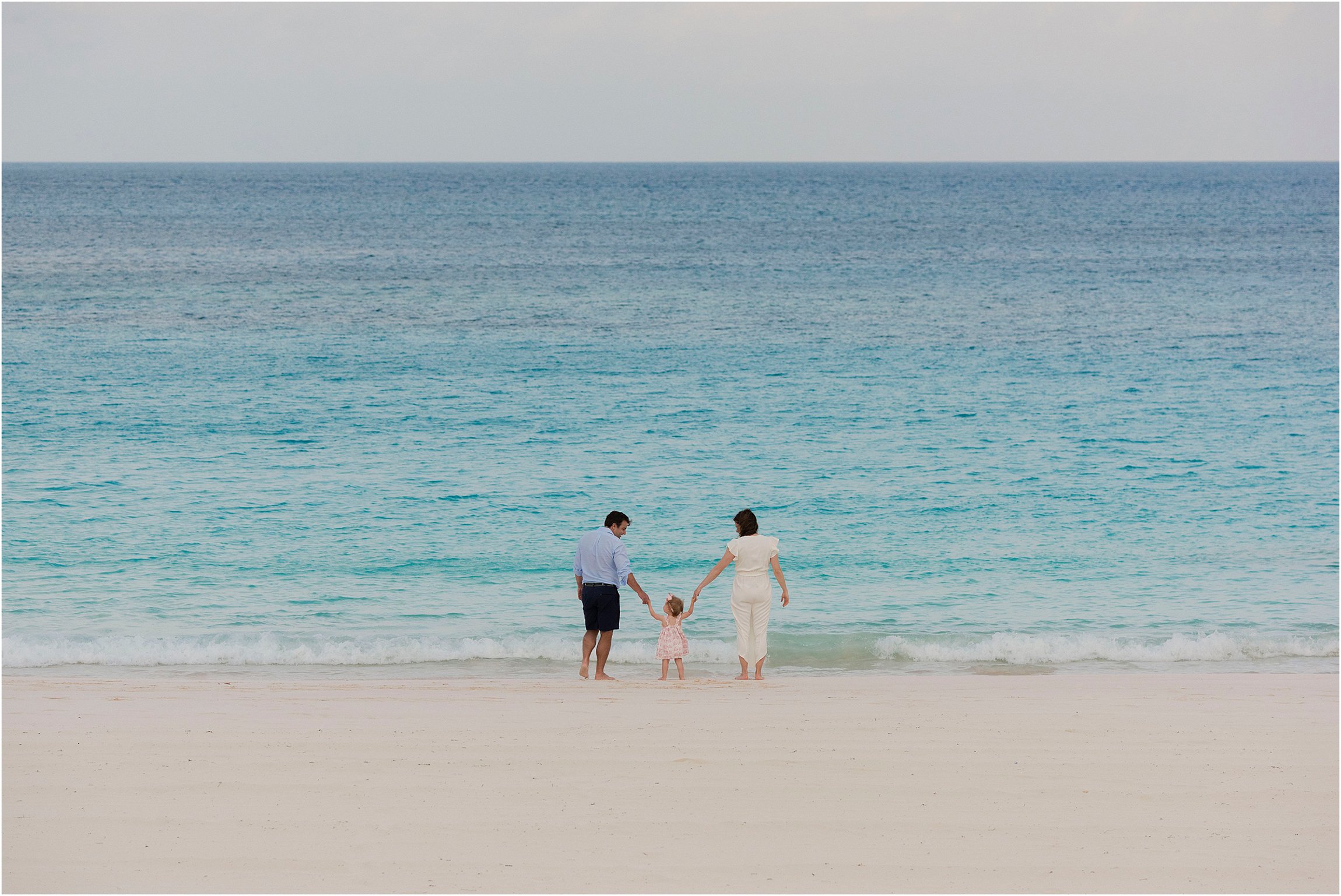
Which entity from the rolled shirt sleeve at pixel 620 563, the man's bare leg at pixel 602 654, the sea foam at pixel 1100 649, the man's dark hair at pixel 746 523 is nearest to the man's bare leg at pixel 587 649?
the man's bare leg at pixel 602 654

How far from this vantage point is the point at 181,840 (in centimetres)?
604

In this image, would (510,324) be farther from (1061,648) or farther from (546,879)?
(546,879)

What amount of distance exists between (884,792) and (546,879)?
7.22 feet

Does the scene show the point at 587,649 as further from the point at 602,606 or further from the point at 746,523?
the point at 746,523

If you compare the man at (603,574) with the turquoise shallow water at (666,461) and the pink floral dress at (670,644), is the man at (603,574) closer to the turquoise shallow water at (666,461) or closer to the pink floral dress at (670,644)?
the pink floral dress at (670,644)

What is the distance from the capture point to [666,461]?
18.2m

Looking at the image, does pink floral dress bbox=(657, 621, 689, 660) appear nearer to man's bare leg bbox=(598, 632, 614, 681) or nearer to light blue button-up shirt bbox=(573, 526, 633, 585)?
man's bare leg bbox=(598, 632, 614, 681)

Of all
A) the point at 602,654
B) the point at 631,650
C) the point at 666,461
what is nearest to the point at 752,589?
the point at 602,654

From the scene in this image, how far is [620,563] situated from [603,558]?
0.48 ft

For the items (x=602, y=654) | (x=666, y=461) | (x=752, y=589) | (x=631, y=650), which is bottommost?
(x=631, y=650)

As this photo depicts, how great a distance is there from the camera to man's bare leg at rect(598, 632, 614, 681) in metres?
9.69

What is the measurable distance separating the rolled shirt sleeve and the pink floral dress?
654 mm

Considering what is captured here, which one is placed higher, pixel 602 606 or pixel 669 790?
pixel 602 606

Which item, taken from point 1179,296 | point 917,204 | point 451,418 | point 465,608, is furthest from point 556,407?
point 917,204
